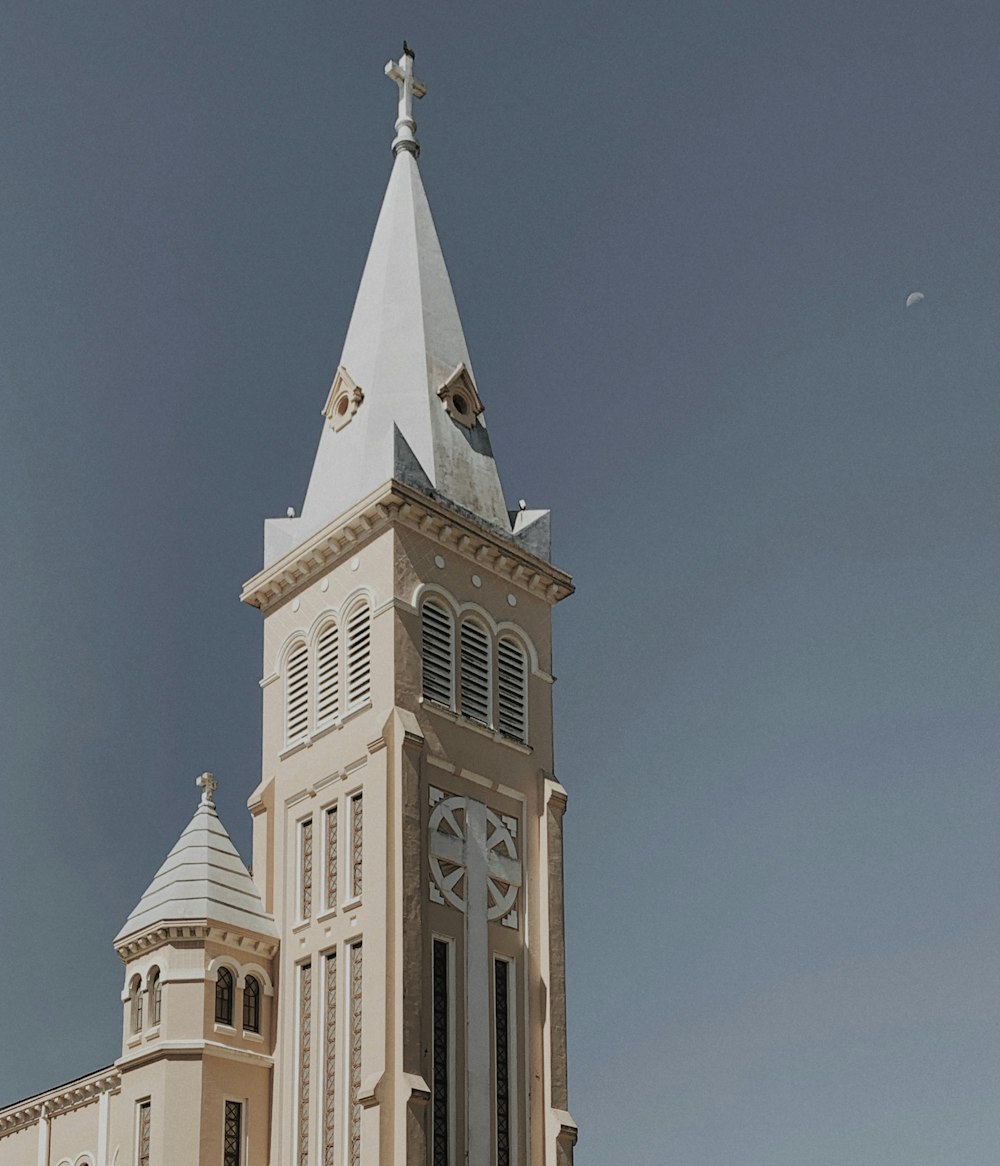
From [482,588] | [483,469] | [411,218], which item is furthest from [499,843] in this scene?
[411,218]

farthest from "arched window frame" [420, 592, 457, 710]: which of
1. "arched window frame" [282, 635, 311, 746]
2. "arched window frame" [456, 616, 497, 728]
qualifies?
"arched window frame" [282, 635, 311, 746]

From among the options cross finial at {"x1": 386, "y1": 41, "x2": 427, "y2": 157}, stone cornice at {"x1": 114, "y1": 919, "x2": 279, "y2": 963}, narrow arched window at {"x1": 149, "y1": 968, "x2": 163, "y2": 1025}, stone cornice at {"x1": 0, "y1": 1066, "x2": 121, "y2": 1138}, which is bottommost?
stone cornice at {"x1": 0, "y1": 1066, "x2": 121, "y2": 1138}

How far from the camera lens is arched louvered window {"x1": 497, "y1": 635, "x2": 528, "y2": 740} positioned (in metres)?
48.8

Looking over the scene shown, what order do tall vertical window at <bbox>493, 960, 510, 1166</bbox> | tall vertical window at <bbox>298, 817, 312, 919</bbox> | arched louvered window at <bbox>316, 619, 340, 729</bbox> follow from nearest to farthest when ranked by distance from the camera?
tall vertical window at <bbox>493, 960, 510, 1166</bbox>, tall vertical window at <bbox>298, 817, 312, 919</bbox>, arched louvered window at <bbox>316, 619, 340, 729</bbox>

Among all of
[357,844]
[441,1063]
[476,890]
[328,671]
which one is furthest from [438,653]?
[441,1063]

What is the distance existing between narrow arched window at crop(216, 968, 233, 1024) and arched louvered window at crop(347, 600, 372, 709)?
6800 millimetres

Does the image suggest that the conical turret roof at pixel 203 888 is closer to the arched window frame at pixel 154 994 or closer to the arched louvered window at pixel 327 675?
the arched window frame at pixel 154 994

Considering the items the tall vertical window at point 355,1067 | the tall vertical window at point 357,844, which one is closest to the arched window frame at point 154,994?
the tall vertical window at point 355,1067

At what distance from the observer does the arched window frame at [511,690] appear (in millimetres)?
48719

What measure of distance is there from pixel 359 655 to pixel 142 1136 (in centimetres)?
1192

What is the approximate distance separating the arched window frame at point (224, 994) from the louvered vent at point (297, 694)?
6.19m

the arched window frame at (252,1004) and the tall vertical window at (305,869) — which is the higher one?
the tall vertical window at (305,869)

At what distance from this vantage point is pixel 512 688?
161 ft

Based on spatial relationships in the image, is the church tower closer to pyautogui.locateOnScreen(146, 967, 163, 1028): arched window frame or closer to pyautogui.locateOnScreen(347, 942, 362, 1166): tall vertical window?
pyautogui.locateOnScreen(347, 942, 362, 1166): tall vertical window
